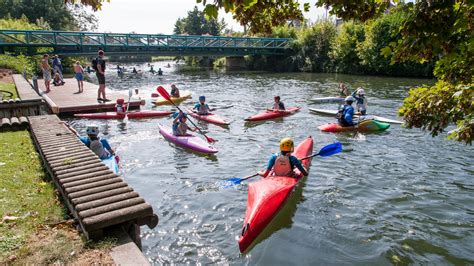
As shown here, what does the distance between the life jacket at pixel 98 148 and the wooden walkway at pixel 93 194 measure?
68 centimetres

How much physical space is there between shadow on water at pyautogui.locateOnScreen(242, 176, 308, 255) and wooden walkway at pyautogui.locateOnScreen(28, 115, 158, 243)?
194cm

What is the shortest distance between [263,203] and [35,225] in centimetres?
351

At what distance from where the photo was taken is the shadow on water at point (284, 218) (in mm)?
5977

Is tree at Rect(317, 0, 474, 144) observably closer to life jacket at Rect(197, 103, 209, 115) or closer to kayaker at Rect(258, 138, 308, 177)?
kayaker at Rect(258, 138, 308, 177)

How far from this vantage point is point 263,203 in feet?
20.6

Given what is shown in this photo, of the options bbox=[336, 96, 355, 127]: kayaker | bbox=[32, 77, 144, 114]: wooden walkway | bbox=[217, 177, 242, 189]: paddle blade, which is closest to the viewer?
bbox=[217, 177, 242, 189]: paddle blade

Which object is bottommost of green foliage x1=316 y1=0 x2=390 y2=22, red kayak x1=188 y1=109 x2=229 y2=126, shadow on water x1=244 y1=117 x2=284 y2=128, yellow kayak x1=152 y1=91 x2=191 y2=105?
shadow on water x1=244 y1=117 x2=284 y2=128

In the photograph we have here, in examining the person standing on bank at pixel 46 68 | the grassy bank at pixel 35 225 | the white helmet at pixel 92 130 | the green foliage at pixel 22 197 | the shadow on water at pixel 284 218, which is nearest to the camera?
the grassy bank at pixel 35 225

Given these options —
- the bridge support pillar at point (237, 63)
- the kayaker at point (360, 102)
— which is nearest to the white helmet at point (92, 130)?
the kayaker at point (360, 102)

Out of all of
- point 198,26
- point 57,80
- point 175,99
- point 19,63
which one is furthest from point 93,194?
point 198,26

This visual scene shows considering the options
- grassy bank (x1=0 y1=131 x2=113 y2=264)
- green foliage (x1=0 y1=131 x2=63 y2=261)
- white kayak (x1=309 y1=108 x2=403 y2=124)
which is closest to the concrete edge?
grassy bank (x1=0 y1=131 x2=113 y2=264)

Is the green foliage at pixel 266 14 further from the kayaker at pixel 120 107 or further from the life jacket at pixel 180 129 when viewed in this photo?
the kayaker at pixel 120 107

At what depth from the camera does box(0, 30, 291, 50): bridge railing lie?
29.5m

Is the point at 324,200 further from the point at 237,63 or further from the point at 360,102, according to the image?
the point at 237,63
